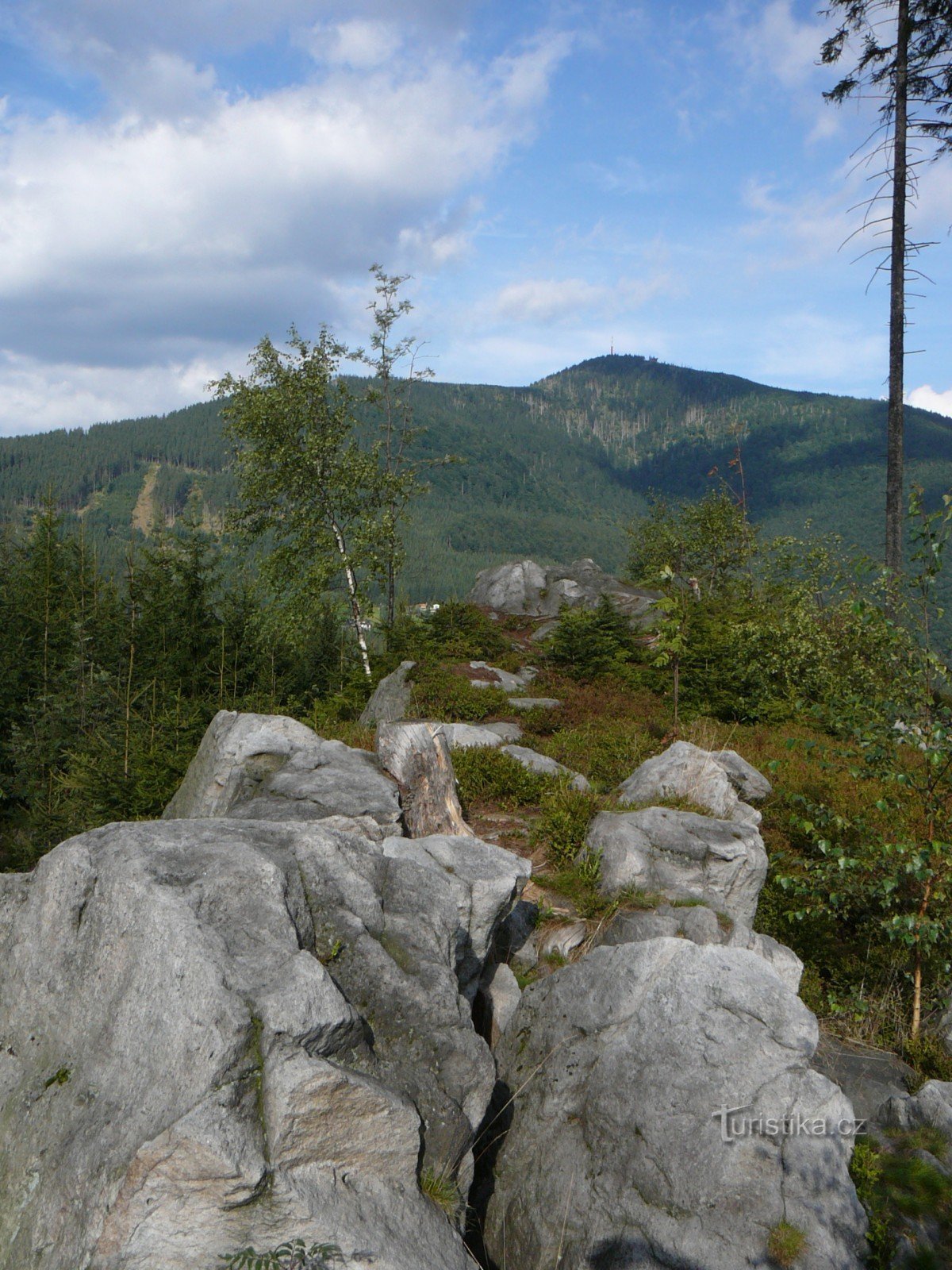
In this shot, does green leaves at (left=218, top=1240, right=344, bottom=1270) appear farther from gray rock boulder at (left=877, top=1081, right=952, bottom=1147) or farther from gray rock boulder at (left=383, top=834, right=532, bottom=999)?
gray rock boulder at (left=877, top=1081, right=952, bottom=1147)

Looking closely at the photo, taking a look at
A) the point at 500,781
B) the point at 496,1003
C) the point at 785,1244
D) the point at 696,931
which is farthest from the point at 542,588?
the point at 785,1244

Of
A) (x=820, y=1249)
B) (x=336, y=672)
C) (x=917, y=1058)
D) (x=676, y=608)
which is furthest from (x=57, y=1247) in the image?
(x=336, y=672)

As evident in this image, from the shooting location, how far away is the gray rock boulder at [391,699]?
17797 mm

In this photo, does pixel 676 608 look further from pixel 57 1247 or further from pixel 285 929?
pixel 57 1247

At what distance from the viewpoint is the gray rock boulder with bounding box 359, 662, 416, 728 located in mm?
17797

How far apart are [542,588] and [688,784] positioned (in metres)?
30.7

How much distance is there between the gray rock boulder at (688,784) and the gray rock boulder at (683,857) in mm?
785

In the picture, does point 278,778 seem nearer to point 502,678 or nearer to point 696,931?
point 696,931

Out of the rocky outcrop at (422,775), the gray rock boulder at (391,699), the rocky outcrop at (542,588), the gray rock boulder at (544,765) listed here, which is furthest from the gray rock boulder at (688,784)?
the rocky outcrop at (542,588)

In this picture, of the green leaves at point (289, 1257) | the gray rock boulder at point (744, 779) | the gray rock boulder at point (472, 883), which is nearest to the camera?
the green leaves at point (289, 1257)

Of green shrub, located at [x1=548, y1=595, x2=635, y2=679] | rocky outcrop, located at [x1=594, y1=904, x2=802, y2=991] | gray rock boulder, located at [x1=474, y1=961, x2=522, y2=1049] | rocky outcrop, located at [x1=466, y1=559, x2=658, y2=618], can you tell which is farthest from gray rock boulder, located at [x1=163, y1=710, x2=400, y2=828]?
rocky outcrop, located at [x1=466, y1=559, x2=658, y2=618]

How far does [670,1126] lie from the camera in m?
6.09

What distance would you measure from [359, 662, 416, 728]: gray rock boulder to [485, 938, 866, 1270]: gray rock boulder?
35.2 ft

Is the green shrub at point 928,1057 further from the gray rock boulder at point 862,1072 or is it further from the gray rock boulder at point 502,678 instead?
the gray rock boulder at point 502,678
